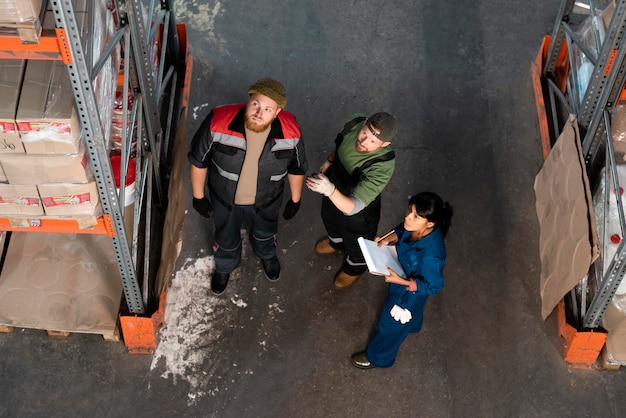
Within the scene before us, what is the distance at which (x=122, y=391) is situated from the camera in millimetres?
6547

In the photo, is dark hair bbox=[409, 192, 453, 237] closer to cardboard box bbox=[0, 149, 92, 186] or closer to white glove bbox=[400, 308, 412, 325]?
white glove bbox=[400, 308, 412, 325]

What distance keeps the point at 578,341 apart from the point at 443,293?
1.25 metres

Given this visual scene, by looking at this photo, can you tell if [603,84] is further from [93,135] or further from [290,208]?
[93,135]

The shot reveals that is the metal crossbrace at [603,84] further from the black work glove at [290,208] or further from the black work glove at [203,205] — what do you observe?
the black work glove at [203,205]

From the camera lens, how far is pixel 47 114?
16.1 ft

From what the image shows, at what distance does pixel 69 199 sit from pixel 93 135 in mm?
609

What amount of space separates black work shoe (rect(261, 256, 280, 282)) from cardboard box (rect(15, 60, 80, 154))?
101 inches

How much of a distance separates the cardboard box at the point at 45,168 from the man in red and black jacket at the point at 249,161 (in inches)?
42.3

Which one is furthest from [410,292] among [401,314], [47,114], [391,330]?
[47,114]

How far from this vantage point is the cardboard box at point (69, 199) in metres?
5.30

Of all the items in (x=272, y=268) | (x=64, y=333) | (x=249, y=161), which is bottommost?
(x=64, y=333)

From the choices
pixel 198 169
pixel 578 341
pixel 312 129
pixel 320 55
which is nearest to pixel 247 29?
pixel 320 55

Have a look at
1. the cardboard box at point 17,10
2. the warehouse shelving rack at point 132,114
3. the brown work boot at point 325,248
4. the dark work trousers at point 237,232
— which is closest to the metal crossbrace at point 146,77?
the warehouse shelving rack at point 132,114

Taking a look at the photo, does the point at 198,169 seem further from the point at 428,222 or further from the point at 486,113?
Result: the point at 486,113
